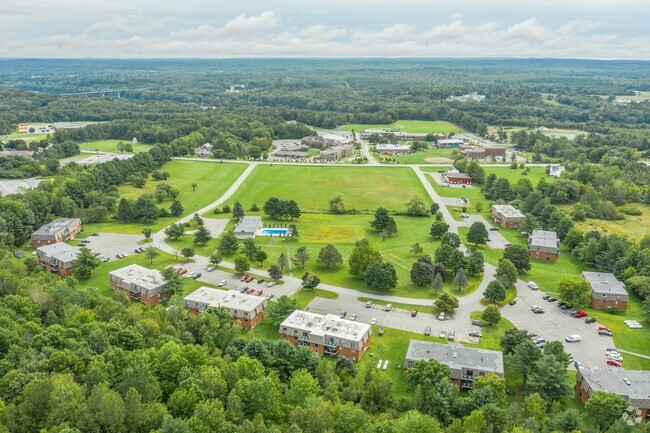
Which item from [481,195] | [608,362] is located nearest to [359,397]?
[608,362]

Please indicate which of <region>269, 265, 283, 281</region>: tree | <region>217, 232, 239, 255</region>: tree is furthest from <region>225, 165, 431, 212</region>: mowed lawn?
<region>269, 265, 283, 281</region>: tree

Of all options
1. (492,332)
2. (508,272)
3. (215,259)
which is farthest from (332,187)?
(492,332)

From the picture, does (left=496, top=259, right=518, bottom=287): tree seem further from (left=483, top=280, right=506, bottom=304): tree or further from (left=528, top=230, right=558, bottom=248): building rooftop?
(left=528, top=230, right=558, bottom=248): building rooftop

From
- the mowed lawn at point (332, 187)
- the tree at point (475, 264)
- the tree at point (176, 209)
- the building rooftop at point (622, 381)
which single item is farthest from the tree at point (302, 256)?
the building rooftop at point (622, 381)

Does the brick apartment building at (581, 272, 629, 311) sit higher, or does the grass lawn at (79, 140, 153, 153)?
the grass lawn at (79, 140, 153, 153)

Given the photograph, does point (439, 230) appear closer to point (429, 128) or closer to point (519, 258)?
point (519, 258)

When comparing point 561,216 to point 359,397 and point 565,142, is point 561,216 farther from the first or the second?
point 565,142
